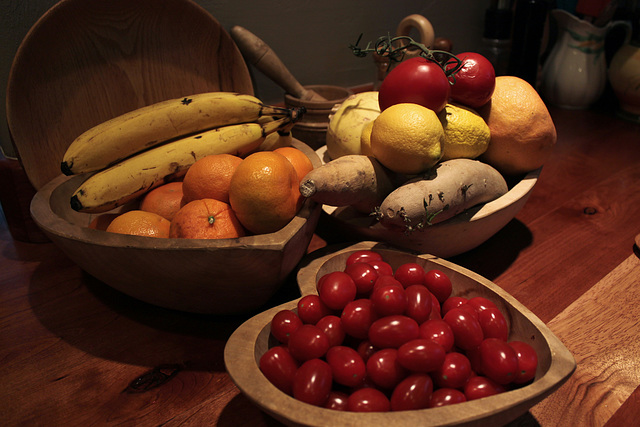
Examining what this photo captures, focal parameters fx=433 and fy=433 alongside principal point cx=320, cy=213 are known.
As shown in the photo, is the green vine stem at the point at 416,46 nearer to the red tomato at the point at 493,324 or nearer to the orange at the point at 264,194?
the orange at the point at 264,194

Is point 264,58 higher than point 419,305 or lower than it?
higher

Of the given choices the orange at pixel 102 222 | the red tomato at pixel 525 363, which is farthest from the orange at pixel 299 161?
the red tomato at pixel 525 363

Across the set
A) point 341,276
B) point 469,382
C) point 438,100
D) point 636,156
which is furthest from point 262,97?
point 636,156

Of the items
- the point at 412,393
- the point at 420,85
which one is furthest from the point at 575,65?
the point at 412,393

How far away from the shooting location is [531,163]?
0.76 m

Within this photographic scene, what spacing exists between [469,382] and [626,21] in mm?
1384

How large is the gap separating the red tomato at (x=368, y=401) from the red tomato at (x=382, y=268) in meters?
0.16

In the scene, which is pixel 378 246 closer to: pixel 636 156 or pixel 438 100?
pixel 438 100

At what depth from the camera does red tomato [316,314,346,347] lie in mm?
491

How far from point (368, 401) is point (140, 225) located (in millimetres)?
375

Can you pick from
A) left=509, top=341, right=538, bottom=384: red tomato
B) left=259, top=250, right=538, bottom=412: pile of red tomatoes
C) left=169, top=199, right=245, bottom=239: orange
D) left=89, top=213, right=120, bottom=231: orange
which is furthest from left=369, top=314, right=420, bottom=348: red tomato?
left=89, top=213, right=120, bottom=231: orange

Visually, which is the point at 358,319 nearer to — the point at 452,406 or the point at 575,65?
the point at 452,406

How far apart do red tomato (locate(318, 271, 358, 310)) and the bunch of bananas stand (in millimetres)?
329

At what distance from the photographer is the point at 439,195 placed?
24.3 inches
